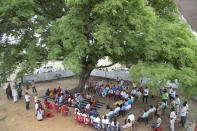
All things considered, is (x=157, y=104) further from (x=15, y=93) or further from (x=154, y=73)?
(x=15, y=93)

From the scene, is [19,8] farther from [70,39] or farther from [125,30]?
[125,30]

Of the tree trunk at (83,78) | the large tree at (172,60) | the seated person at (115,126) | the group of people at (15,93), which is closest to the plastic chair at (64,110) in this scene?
the seated person at (115,126)

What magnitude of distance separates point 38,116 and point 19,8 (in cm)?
740

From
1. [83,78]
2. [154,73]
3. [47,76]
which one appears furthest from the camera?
[47,76]

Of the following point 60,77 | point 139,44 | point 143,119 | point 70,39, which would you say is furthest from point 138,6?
point 60,77

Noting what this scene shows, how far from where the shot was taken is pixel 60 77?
23859 mm

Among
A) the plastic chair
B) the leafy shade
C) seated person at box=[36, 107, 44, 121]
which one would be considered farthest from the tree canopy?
the plastic chair

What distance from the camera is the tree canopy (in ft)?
31.2

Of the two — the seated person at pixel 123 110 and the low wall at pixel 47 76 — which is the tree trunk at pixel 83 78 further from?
the low wall at pixel 47 76

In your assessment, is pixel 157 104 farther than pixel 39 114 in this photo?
Yes

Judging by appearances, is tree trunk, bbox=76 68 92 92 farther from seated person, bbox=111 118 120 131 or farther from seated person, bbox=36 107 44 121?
seated person, bbox=111 118 120 131

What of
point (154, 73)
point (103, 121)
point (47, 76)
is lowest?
point (103, 121)

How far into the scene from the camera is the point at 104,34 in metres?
9.55

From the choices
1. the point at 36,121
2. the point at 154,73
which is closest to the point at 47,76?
the point at 36,121
